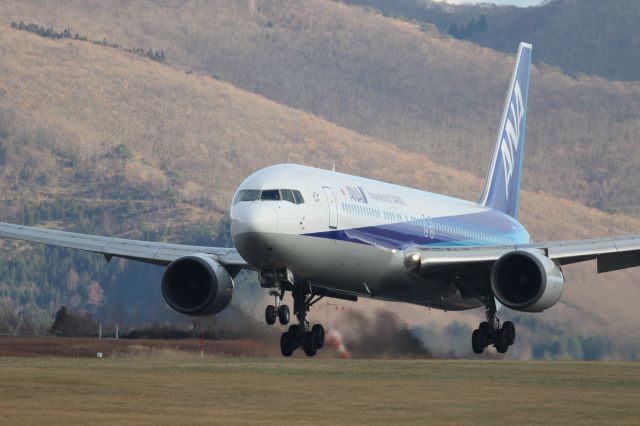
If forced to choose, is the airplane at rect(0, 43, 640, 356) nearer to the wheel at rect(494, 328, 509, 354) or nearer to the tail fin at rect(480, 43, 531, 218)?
the wheel at rect(494, 328, 509, 354)

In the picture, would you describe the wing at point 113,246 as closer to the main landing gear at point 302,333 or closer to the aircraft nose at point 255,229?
the main landing gear at point 302,333

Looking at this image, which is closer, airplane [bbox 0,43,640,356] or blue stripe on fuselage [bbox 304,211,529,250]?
airplane [bbox 0,43,640,356]

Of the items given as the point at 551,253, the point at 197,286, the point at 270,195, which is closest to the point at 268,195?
the point at 270,195

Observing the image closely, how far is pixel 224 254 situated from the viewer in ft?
162

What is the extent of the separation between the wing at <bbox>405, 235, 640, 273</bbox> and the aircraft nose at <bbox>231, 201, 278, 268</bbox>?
22.7 feet

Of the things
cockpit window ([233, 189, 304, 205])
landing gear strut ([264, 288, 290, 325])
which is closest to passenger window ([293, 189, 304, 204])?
cockpit window ([233, 189, 304, 205])

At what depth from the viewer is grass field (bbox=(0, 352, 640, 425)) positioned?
50.2 meters

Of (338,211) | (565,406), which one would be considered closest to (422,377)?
(565,406)

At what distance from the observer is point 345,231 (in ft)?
147

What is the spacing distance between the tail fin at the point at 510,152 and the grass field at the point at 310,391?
Answer: 26.5 feet

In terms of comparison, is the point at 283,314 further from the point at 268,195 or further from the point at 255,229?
the point at 268,195

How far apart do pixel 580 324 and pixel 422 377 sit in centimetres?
1025

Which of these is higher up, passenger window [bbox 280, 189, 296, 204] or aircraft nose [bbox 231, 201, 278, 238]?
passenger window [bbox 280, 189, 296, 204]

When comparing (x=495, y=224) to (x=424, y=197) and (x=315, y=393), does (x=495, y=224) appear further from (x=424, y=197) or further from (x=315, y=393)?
(x=315, y=393)
